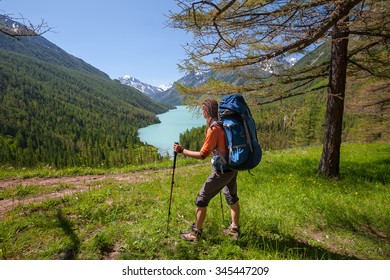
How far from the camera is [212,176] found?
391 centimetres

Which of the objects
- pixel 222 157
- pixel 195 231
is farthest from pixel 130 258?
pixel 222 157

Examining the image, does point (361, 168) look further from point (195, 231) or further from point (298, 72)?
point (195, 231)

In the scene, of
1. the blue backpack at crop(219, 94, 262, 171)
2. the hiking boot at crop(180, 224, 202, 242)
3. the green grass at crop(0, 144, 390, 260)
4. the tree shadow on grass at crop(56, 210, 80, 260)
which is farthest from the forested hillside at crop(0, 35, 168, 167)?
the blue backpack at crop(219, 94, 262, 171)

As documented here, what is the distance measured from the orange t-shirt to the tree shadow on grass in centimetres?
276

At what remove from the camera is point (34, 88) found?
194m

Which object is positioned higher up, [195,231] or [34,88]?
[34,88]

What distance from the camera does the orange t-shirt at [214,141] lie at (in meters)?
3.62

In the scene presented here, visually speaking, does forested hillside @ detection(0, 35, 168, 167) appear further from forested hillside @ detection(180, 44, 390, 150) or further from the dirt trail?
the dirt trail

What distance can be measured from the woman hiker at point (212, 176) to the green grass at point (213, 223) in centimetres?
23

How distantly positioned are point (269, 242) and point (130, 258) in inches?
93.9

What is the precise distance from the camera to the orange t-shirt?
3615mm

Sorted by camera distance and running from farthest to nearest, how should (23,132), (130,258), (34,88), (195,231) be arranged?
1. (34,88)
2. (23,132)
3. (195,231)
4. (130,258)

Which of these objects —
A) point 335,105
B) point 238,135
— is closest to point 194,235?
point 238,135
